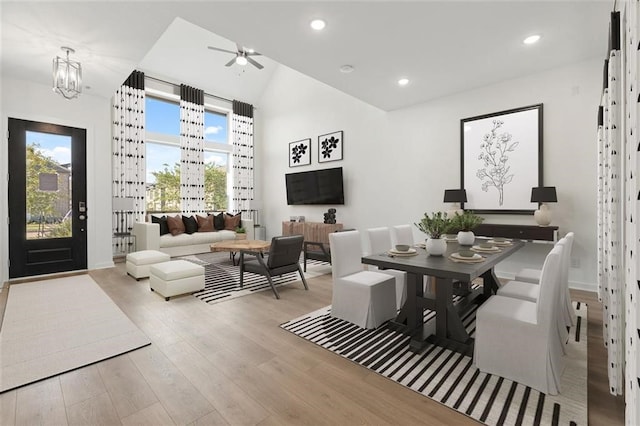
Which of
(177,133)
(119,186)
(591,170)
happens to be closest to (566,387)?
(591,170)

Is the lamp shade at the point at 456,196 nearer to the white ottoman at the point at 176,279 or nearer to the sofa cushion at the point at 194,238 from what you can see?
the white ottoman at the point at 176,279

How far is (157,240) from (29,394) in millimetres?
4377

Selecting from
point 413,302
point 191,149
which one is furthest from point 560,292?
point 191,149

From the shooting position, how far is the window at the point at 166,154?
22.7 ft

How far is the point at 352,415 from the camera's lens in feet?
5.24

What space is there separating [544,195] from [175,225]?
264 inches

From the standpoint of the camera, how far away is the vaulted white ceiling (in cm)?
274

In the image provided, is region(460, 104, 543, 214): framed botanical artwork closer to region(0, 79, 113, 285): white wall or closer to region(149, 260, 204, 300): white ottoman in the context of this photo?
region(149, 260, 204, 300): white ottoman

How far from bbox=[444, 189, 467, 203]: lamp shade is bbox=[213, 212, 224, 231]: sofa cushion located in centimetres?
530

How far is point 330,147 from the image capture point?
680cm

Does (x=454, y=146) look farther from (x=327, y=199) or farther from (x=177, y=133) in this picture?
(x=177, y=133)

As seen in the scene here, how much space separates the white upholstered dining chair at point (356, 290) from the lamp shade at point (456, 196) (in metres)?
2.24

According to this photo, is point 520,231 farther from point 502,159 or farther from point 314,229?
point 314,229

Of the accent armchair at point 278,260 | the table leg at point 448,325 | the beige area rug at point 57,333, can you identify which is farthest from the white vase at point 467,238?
the beige area rug at point 57,333
